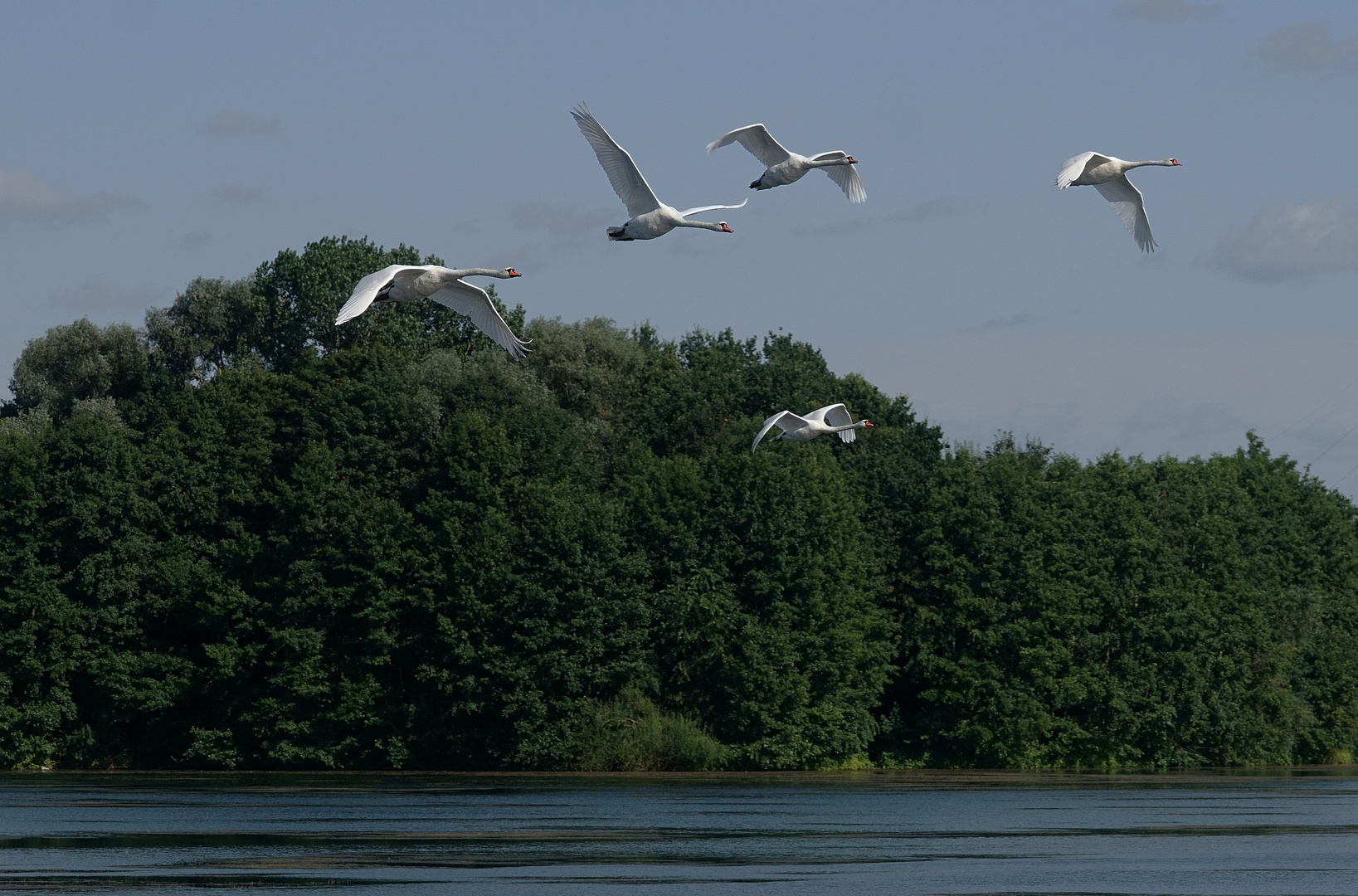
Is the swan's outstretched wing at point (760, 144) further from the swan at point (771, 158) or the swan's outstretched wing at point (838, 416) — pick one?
the swan's outstretched wing at point (838, 416)

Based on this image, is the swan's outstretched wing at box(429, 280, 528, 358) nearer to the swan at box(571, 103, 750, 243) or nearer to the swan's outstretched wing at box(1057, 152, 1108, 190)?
the swan at box(571, 103, 750, 243)

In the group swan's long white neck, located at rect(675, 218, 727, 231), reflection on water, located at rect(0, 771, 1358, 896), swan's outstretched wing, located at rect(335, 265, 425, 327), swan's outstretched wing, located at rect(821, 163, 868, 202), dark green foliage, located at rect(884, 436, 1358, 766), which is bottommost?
reflection on water, located at rect(0, 771, 1358, 896)

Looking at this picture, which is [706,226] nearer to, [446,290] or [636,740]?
[446,290]

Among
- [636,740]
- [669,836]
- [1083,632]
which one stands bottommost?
[669,836]

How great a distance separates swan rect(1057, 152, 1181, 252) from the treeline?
132 ft

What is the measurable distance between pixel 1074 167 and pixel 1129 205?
321cm

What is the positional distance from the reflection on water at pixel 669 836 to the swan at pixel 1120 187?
43.1 ft

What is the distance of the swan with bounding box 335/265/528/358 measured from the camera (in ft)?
122

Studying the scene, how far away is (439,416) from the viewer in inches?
3408

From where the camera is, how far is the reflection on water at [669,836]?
3700cm

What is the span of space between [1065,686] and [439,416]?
29.9 meters

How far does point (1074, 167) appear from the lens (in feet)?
126

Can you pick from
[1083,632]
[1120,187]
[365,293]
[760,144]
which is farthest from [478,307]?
[1083,632]

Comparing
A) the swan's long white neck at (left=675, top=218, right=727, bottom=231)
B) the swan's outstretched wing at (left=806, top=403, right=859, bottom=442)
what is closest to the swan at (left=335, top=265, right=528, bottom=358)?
the swan's long white neck at (left=675, top=218, right=727, bottom=231)
